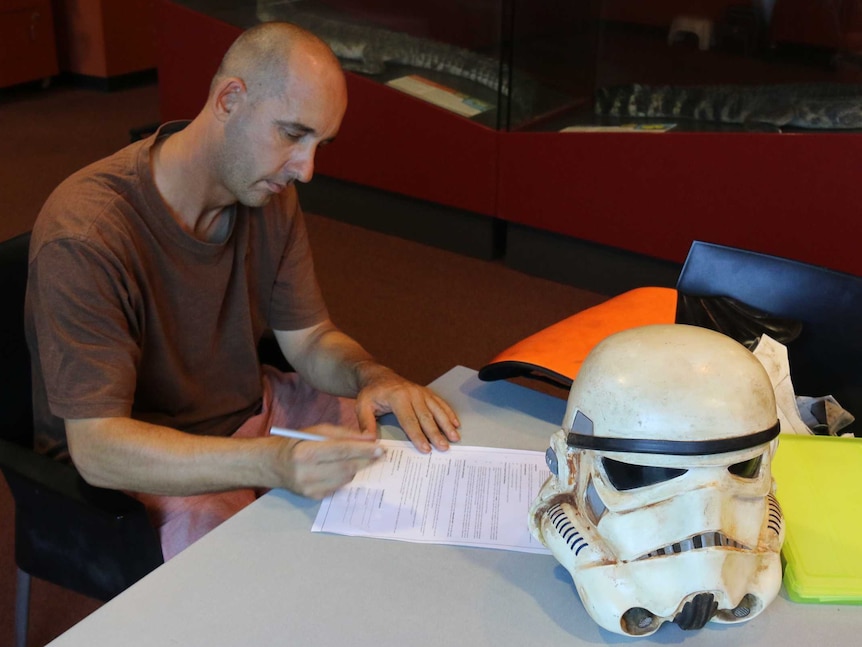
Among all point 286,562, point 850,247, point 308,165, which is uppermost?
point 308,165

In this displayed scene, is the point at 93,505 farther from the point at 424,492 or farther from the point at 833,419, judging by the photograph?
the point at 833,419

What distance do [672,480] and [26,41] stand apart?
5401 mm

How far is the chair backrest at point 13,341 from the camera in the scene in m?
1.41

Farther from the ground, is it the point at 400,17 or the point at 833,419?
the point at 400,17

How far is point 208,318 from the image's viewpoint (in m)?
1.51

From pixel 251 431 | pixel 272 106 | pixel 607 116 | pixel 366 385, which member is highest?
pixel 272 106

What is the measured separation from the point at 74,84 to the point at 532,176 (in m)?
3.68

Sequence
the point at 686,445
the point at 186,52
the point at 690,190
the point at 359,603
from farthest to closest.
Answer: the point at 186,52 → the point at 690,190 → the point at 359,603 → the point at 686,445

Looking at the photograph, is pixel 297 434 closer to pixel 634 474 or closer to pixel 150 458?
pixel 150 458

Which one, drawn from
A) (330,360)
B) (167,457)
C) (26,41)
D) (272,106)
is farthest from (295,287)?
(26,41)

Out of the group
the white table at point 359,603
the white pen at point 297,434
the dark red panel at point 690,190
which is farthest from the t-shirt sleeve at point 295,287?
the dark red panel at point 690,190

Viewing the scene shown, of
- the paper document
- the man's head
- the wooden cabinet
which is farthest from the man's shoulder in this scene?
the wooden cabinet

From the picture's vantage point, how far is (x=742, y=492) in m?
0.89

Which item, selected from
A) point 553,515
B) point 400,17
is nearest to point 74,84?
point 400,17
